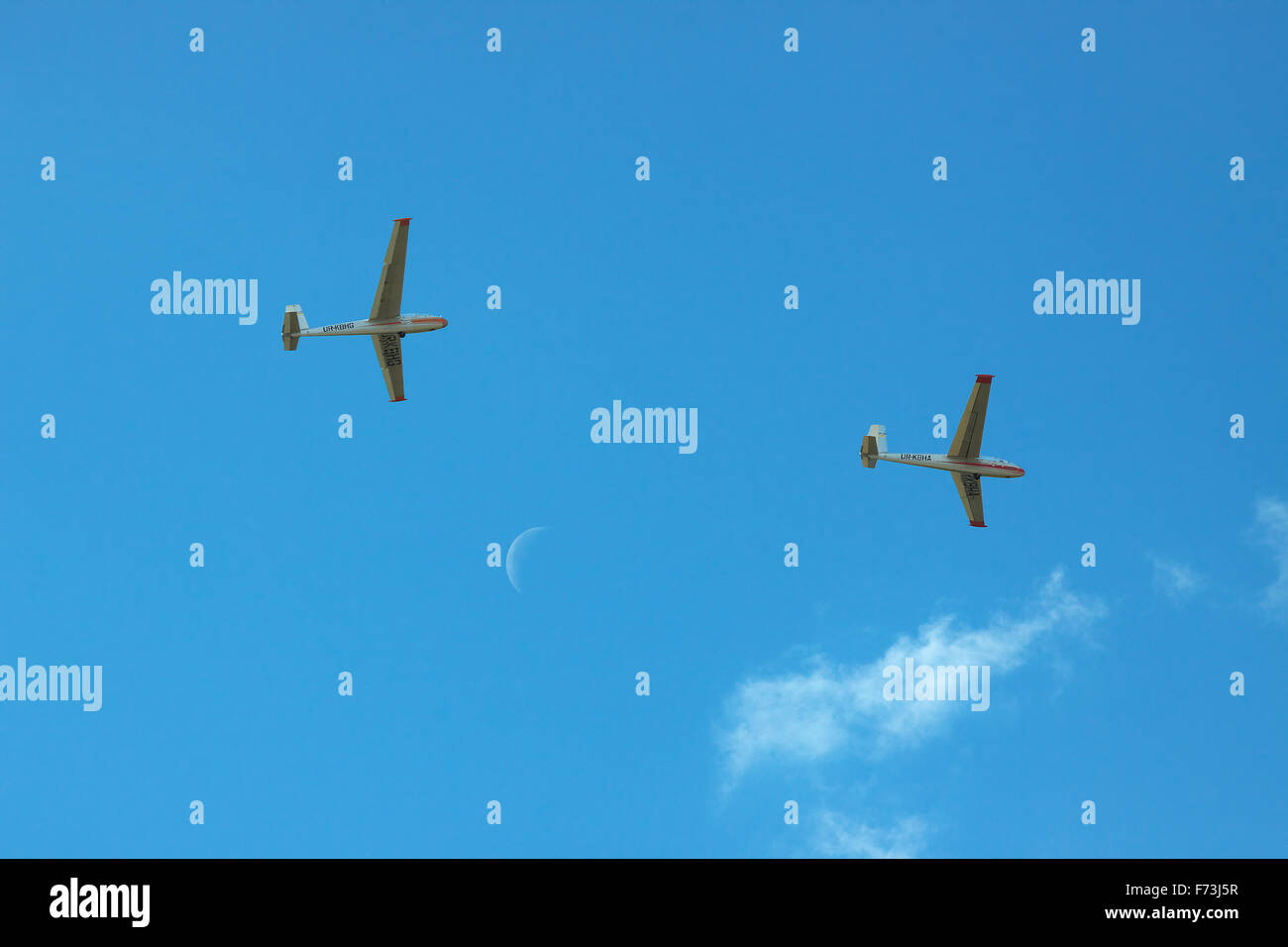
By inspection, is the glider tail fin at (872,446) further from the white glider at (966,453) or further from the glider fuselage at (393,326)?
the glider fuselage at (393,326)

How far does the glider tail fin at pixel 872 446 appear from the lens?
243 ft

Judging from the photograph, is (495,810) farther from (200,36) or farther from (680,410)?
(200,36)

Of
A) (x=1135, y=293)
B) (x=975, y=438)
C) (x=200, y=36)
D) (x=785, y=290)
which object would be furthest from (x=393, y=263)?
(x=1135, y=293)

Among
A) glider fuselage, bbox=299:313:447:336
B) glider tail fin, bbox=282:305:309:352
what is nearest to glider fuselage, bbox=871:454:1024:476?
glider fuselage, bbox=299:313:447:336

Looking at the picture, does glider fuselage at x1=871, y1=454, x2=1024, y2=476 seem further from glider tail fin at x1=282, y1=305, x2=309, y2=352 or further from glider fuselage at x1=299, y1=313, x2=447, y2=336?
glider tail fin at x1=282, y1=305, x2=309, y2=352

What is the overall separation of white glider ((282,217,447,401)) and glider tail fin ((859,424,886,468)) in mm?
26440

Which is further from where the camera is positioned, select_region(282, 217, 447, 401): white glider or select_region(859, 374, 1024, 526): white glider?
select_region(859, 374, 1024, 526): white glider

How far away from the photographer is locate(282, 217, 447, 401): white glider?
219 ft

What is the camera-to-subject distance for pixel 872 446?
74.3 metres

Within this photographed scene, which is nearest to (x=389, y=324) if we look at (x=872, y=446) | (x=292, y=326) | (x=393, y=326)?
(x=393, y=326)

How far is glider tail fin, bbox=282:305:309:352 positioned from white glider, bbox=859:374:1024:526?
111ft

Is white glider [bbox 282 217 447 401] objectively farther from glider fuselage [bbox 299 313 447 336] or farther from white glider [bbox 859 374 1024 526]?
white glider [bbox 859 374 1024 526]

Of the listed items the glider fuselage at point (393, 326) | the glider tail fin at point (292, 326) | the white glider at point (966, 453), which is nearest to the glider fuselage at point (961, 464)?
the white glider at point (966, 453)

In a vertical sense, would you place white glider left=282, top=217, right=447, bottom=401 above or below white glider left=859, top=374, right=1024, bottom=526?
above
